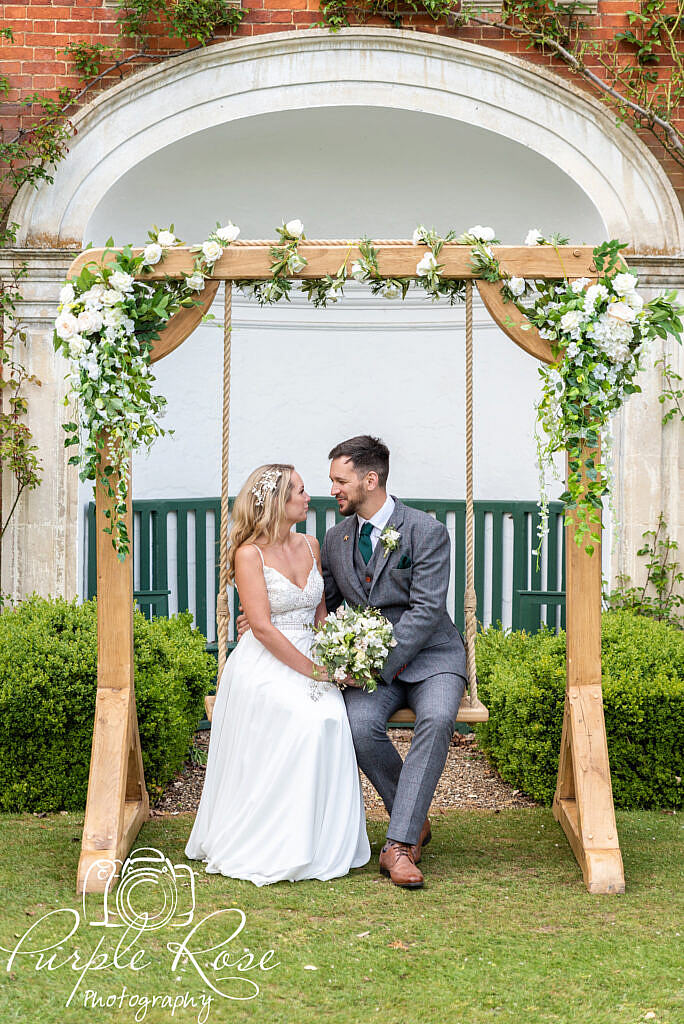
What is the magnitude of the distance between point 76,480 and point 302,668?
2.56 m

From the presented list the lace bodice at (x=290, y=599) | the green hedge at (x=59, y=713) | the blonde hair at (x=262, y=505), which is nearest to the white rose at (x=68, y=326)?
the blonde hair at (x=262, y=505)

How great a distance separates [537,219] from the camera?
22.0 feet

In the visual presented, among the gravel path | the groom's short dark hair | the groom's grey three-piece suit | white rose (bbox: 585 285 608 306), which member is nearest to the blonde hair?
the groom's short dark hair

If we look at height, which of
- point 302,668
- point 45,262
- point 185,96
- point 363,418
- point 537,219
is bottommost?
point 302,668

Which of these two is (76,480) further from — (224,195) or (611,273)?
(611,273)

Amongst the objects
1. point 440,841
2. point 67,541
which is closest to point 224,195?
point 67,541

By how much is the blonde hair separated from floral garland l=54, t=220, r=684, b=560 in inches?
17.1

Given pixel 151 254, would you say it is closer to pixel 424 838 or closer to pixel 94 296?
pixel 94 296

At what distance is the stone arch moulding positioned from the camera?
5777 mm

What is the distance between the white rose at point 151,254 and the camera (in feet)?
12.4

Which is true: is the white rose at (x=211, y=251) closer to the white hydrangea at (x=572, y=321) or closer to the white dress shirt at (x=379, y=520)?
the white dress shirt at (x=379, y=520)

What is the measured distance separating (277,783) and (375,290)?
1859mm

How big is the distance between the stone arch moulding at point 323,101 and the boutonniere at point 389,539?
2926mm

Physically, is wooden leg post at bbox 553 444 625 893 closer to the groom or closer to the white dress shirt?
the groom
